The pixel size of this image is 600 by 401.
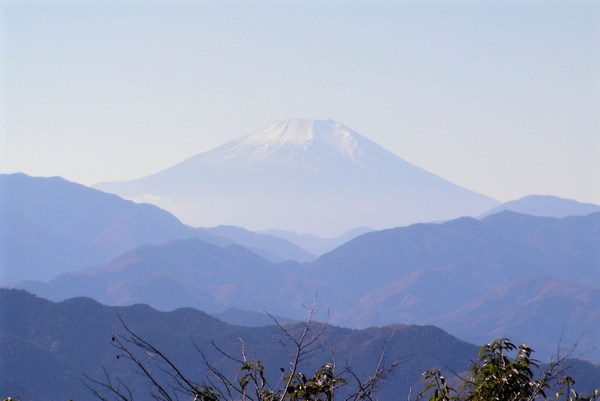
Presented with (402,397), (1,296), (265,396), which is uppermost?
(265,396)

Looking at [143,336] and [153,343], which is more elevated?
[143,336]

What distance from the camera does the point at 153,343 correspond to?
98875 mm

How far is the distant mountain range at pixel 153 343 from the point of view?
87.6 meters

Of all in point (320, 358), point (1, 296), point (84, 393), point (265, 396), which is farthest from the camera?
point (1, 296)

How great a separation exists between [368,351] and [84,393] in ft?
113

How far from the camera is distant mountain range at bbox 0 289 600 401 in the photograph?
287ft

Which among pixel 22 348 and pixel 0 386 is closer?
pixel 0 386

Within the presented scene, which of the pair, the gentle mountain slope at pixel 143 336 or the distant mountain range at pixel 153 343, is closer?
the distant mountain range at pixel 153 343

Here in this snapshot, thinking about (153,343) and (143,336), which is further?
(143,336)

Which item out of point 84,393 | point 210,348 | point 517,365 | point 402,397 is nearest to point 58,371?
point 84,393

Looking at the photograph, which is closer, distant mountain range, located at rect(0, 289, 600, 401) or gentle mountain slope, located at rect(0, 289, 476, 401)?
distant mountain range, located at rect(0, 289, 600, 401)

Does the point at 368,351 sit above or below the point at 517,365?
below

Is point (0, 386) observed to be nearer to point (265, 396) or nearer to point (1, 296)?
point (1, 296)

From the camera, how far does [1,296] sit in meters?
111
